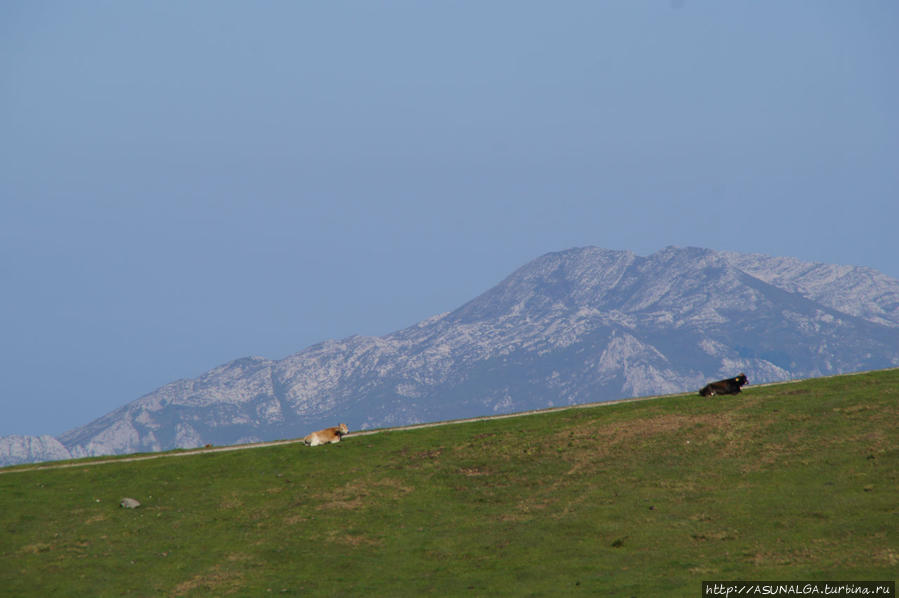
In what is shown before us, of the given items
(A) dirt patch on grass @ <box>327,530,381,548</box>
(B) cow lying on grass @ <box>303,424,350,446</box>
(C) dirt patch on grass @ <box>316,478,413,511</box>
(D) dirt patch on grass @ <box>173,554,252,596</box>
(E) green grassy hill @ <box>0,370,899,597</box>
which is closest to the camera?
(E) green grassy hill @ <box>0,370,899,597</box>

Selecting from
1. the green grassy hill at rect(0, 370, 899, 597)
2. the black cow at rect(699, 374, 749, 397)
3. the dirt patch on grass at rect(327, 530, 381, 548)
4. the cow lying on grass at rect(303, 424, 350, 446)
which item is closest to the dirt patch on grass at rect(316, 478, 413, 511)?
the green grassy hill at rect(0, 370, 899, 597)

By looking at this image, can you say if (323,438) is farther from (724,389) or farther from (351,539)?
(724,389)

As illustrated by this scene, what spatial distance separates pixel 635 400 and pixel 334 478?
22769 millimetres

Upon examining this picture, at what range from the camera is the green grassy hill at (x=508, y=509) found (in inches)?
1533

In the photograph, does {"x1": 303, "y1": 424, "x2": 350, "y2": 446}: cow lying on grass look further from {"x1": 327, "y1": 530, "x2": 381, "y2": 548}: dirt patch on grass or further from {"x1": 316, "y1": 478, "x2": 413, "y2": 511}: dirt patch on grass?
{"x1": 327, "y1": 530, "x2": 381, "y2": 548}: dirt patch on grass

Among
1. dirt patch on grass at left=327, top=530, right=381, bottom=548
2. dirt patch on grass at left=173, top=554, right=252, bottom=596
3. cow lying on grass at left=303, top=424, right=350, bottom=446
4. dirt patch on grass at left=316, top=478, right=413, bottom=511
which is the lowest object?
dirt patch on grass at left=173, top=554, right=252, bottom=596

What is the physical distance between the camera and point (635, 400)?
6475 centimetres

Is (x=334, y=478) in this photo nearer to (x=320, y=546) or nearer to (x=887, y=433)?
(x=320, y=546)

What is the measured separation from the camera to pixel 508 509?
153ft

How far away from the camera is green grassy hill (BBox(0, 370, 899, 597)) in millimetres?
38938

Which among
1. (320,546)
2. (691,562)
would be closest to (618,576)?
(691,562)

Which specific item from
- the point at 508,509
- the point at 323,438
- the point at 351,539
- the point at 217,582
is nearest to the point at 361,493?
the point at 351,539

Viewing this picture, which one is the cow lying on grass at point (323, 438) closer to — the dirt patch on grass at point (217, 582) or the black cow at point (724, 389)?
the dirt patch on grass at point (217, 582)

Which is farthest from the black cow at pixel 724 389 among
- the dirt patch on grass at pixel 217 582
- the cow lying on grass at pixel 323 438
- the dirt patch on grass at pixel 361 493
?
the dirt patch on grass at pixel 217 582
